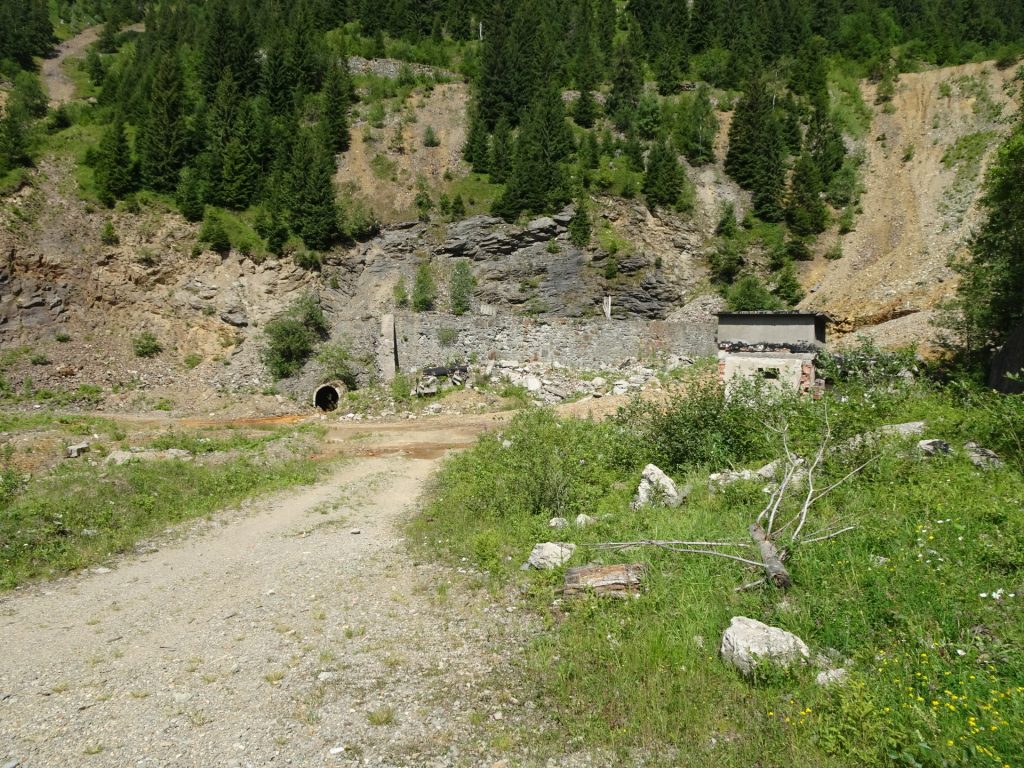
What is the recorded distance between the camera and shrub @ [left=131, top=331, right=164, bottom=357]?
94.0 ft

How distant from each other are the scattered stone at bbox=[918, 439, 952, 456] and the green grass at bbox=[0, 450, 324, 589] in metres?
12.9

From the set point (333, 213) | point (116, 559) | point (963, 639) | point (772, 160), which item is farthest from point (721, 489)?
point (772, 160)

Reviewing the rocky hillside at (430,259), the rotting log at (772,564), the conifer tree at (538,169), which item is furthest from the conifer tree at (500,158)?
the rotting log at (772,564)

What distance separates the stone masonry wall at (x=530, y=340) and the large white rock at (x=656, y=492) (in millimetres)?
20624

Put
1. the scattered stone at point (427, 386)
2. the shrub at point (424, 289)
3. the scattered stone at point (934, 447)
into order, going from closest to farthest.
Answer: the scattered stone at point (934, 447) < the scattered stone at point (427, 386) < the shrub at point (424, 289)

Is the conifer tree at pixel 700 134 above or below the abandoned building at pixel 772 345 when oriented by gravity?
above

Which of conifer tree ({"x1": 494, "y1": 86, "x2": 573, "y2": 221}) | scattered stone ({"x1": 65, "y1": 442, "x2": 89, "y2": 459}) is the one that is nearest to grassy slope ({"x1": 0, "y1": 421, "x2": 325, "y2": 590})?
scattered stone ({"x1": 65, "y1": 442, "x2": 89, "y2": 459})

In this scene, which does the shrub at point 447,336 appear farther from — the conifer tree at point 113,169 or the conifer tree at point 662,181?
the conifer tree at point 113,169

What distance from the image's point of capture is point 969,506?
244 inches

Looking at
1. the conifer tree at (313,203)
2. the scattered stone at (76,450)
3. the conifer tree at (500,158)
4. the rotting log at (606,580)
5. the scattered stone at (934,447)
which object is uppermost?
the conifer tree at (500,158)

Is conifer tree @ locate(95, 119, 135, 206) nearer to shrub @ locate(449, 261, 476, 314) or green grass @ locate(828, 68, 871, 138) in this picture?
shrub @ locate(449, 261, 476, 314)

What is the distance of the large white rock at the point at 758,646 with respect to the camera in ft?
14.2

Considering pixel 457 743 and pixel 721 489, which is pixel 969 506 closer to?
pixel 721 489

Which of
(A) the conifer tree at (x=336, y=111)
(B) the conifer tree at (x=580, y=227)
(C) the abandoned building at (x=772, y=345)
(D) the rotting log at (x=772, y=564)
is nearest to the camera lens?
(D) the rotting log at (x=772, y=564)
